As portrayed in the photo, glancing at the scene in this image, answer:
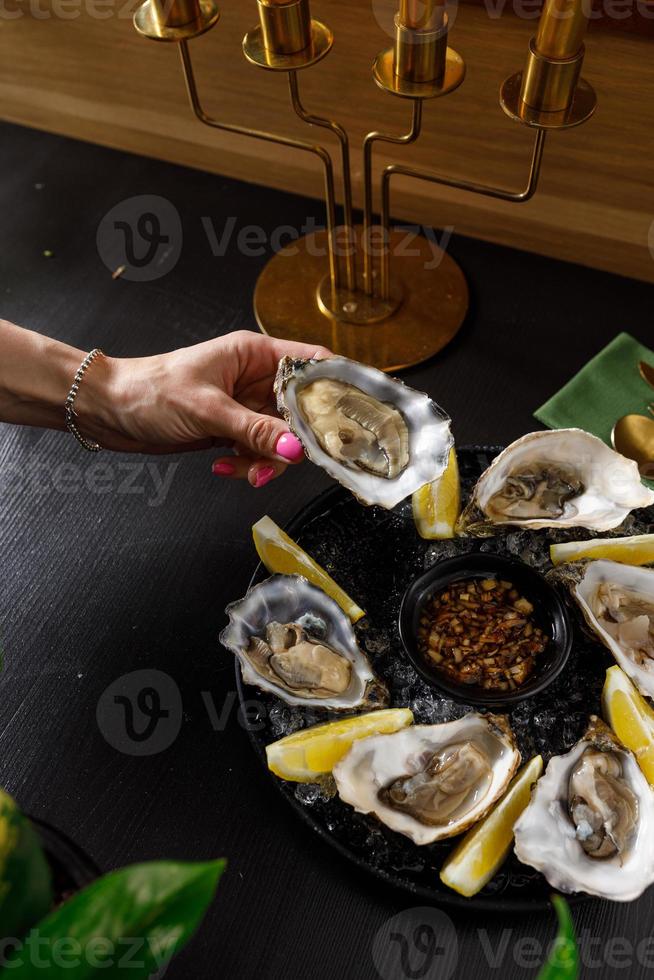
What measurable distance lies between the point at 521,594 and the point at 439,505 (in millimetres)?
122

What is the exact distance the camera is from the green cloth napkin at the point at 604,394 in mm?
1074

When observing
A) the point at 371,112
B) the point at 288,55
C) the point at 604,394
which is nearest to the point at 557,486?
the point at 604,394

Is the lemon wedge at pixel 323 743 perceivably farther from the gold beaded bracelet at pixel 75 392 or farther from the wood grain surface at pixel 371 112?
the wood grain surface at pixel 371 112

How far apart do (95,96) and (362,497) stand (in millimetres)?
1011

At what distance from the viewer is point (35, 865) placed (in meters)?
0.42

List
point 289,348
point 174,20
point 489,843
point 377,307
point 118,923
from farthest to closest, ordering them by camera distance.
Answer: point 377,307, point 289,348, point 174,20, point 489,843, point 118,923

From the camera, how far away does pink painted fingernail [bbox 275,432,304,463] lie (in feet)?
2.85

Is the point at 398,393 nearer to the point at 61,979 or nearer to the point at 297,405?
the point at 297,405

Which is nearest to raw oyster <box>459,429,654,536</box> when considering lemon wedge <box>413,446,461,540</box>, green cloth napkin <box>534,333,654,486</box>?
lemon wedge <box>413,446,461,540</box>

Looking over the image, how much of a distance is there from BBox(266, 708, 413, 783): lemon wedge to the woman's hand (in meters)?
0.26

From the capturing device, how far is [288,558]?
0.89 metres

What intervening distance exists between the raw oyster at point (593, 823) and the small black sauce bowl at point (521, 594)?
0.06 m

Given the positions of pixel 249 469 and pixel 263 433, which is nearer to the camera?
pixel 263 433

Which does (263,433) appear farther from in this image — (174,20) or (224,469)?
(174,20)
